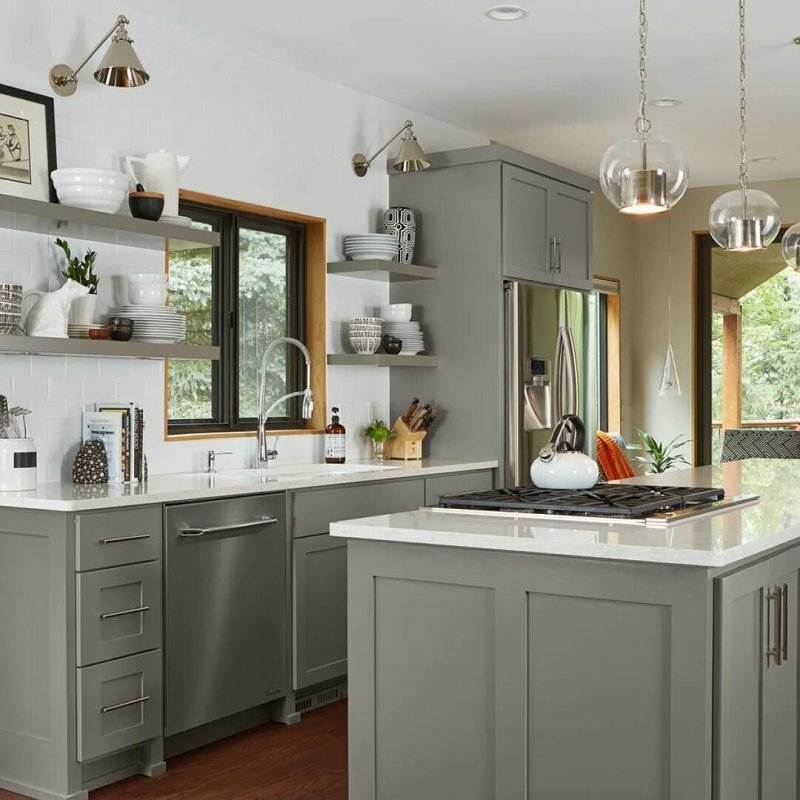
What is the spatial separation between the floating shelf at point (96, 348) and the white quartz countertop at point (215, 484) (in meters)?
0.44

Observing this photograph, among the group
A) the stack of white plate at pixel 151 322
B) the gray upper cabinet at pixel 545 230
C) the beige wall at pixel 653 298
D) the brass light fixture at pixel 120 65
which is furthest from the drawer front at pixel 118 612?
the beige wall at pixel 653 298

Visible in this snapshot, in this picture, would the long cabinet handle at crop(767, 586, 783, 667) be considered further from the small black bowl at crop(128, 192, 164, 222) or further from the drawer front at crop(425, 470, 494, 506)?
the small black bowl at crop(128, 192, 164, 222)

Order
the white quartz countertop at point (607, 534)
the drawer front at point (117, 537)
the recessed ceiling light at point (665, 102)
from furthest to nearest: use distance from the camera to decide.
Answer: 1. the recessed ceiling light at point (665, 102)
2. the drawer front at point (117, 537)
3. the white quartz countertop at point (607, 534)

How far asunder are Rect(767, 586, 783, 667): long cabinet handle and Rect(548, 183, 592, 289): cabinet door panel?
329 centimetres

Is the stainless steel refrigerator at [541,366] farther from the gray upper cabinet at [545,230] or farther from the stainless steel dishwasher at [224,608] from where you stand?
the stainless steel dishwasher at [224,608]

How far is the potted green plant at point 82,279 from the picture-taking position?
377cm

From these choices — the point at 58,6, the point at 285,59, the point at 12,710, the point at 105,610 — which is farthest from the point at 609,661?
the point at 285,59

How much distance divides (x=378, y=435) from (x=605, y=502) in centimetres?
261

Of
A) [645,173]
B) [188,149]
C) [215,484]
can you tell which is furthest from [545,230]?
[645,173]

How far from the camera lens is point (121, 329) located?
151 inches

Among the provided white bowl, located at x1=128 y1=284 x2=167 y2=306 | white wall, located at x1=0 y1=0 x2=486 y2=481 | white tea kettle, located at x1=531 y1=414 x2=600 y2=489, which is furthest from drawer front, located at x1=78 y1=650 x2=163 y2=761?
white tea kettle, located at x1=531 y1=414 x2=600 y2=489

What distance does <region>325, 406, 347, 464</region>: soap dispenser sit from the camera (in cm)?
508

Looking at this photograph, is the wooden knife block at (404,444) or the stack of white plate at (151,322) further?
the wooden knife block at (404,444)

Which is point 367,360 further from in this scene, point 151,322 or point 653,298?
point 653,298
